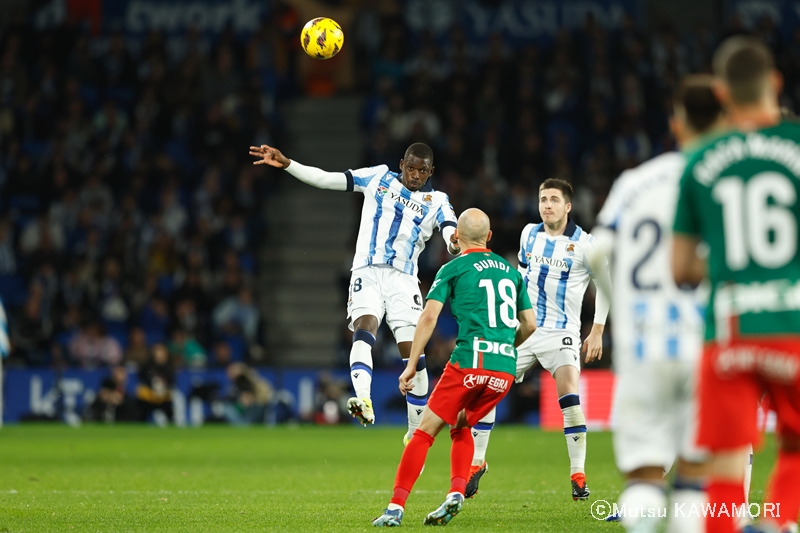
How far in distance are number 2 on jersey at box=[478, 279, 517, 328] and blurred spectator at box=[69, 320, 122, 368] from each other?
46.4 feet

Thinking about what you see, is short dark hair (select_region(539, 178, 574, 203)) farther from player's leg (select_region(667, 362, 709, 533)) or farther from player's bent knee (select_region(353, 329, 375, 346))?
player's leg (select_region(667, 362, 709, 533))

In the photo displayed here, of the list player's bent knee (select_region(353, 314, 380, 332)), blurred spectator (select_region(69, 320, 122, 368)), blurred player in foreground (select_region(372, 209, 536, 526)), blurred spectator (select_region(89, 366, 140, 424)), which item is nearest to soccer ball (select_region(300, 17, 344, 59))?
player's bent knee (select_region(353, 314, 380, 332))

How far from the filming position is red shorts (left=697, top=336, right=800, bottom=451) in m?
4.38

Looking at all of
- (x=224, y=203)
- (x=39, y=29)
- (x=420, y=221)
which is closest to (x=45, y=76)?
(x=39, y=29)

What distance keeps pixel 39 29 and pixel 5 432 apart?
10.8 meters

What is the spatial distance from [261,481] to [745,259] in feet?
25.7

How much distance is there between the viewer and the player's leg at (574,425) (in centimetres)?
948

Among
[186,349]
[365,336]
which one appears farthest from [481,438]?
[186,349]

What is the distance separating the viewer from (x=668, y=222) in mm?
5230

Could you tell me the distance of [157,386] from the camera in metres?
20.4

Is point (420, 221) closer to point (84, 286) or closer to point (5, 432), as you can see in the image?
point (5, 432)

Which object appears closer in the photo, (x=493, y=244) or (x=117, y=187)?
(x=493, y=244)

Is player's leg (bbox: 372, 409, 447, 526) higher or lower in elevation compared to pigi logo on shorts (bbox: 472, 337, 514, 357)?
lower

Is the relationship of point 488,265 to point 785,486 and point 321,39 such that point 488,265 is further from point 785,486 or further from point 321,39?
point 321,39
